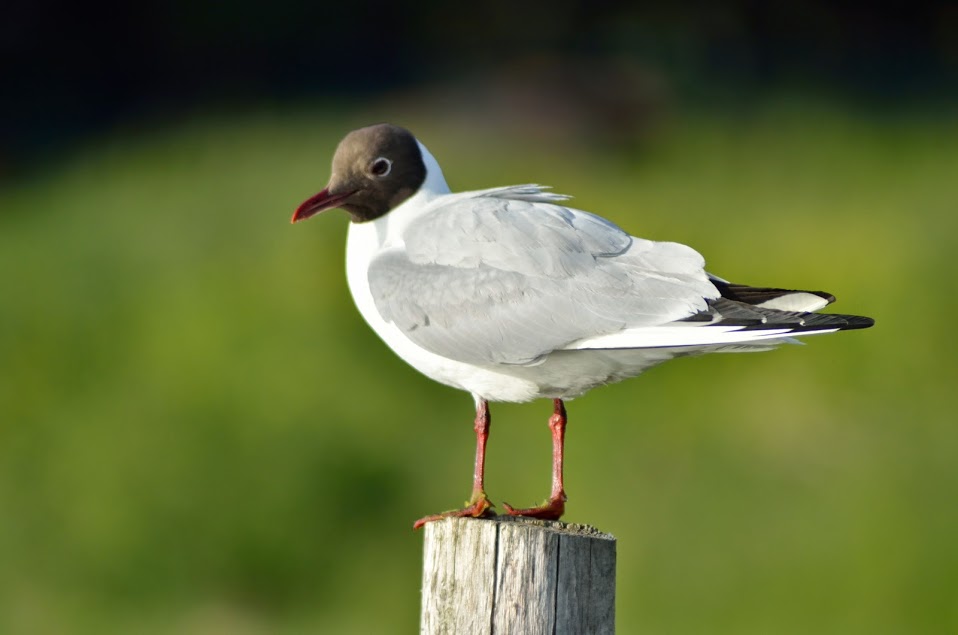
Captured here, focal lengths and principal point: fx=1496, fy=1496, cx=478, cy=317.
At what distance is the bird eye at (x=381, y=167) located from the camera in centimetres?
357

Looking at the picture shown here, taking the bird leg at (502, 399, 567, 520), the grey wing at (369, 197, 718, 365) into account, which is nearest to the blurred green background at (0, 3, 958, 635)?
the bird leg at (502, 399, 567, 520)

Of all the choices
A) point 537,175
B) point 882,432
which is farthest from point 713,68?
point 882,432

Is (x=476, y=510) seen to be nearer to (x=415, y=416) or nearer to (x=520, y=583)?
(x=520, y=583)

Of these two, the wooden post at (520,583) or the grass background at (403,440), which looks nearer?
the wooden post at (520,583)

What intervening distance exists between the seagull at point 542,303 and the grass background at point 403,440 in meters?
2.58

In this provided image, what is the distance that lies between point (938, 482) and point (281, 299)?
2946 mm

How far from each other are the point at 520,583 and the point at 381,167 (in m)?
1.22

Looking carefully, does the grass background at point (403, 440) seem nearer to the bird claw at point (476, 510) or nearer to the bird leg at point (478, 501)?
the bird leg at point (478, 501)

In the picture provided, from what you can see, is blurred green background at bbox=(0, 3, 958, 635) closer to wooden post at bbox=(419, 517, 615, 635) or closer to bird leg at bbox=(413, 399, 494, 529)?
bird leg at bbox=(413, 399, 494, 529)

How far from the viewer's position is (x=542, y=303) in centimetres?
319

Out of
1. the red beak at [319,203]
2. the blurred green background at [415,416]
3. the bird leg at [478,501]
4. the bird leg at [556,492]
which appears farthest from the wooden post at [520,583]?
the blurred green background at [415,416]

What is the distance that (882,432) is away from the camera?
235 inches

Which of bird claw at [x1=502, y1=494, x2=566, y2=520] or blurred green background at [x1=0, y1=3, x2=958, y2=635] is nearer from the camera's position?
bird claw at [x1=502, y1=494, x2=566, y2=520]

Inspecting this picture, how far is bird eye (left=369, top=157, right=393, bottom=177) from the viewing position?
3569 millimetres
